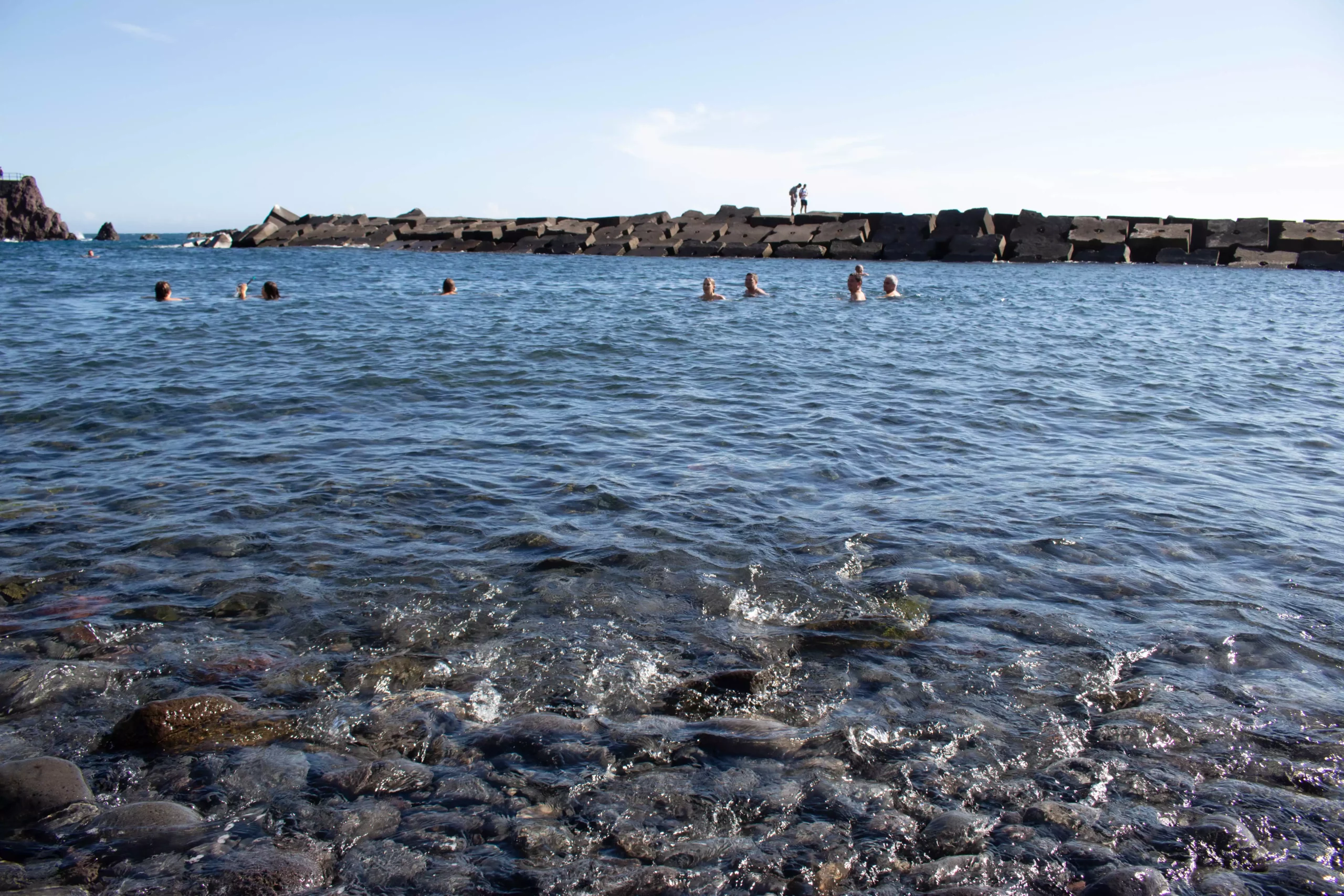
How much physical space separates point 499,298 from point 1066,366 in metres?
15.5

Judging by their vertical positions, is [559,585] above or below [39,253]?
below

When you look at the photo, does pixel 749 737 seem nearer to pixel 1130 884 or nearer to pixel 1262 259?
pixel 1130 884

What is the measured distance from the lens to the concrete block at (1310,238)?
133 ft

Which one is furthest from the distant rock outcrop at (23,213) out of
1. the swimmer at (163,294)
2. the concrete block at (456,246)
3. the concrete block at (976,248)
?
the concrete block at (976,248)

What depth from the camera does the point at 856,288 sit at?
2316cm

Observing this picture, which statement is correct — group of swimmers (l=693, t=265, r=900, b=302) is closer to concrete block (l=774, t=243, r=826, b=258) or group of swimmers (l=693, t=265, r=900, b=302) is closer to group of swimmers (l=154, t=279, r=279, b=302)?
group of swimmers (l=154, t=279, r=279, b=302)

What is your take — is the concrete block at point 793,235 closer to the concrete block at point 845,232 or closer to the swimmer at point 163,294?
the concrete block at point 845,232

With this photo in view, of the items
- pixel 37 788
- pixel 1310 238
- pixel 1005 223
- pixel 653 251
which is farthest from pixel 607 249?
pixel 37 788

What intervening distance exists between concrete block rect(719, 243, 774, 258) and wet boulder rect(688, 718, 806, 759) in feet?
145

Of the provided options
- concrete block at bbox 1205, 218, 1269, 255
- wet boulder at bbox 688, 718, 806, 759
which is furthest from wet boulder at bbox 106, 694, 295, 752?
concrete block at bbox 1205, 218, 1269, 255

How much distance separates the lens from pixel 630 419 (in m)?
9.38

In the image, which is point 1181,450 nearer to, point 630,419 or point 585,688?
point 630,419

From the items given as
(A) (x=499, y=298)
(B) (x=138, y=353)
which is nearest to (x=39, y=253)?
(A) (x=499, y=298)

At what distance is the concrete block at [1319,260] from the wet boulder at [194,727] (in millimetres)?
49654
